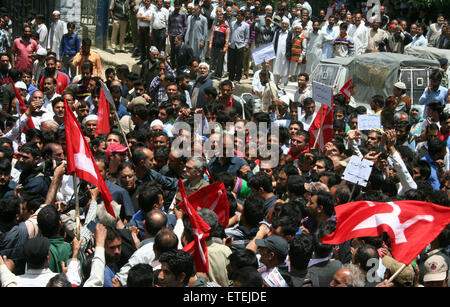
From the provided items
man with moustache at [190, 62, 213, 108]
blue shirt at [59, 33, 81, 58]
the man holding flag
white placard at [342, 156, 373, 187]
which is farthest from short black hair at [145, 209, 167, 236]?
blue shirt at [59, 33, 81, 58]

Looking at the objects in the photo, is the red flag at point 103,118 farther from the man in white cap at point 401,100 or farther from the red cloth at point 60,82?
the man in white cap at point 401,100

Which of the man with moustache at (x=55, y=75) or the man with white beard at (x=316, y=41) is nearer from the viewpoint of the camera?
the man with moustache at (x=55, y=75)

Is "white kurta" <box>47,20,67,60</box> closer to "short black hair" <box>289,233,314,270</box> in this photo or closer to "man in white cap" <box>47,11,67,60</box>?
"man in white cap" <box>47,11,67,60</box>

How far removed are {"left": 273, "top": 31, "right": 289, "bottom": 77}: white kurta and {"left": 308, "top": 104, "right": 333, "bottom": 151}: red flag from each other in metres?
6.19

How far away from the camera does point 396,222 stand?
18.8 ft

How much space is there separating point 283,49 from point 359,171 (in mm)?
9114

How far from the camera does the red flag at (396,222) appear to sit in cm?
561

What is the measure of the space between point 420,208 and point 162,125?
16.0 ft

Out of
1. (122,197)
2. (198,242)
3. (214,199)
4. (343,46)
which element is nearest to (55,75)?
(122,197)

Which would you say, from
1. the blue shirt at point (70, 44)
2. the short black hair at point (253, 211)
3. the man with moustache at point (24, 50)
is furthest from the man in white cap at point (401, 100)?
the man with moustache at point (24, 50)

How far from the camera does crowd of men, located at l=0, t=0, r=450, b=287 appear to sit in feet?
18.0

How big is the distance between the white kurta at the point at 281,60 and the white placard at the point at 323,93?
20.6 feet

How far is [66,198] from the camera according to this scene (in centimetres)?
764
